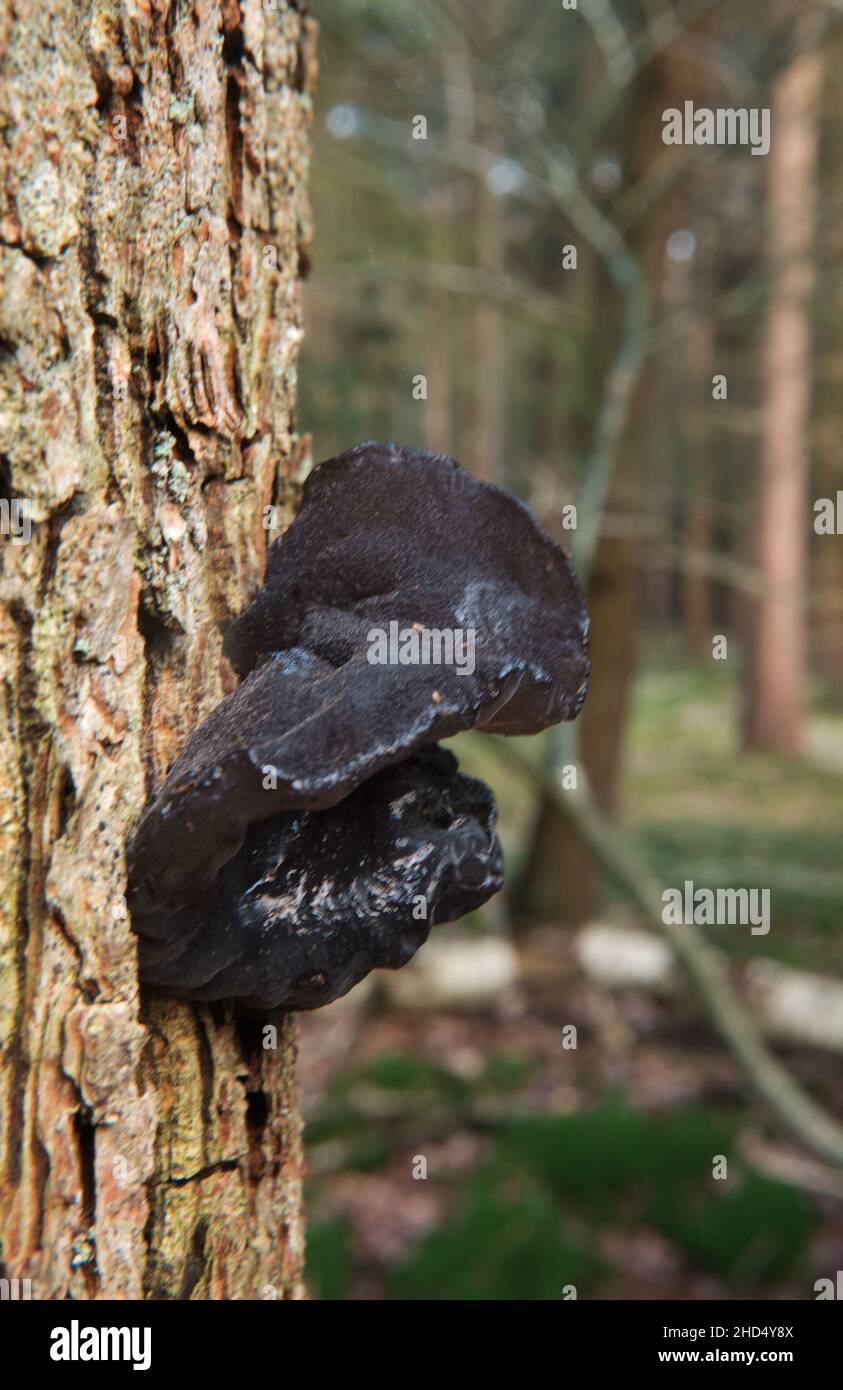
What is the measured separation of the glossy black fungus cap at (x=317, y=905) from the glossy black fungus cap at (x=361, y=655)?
2.4 inches

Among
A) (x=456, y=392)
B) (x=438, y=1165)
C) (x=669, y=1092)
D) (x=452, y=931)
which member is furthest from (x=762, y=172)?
(x=438, y=1165)

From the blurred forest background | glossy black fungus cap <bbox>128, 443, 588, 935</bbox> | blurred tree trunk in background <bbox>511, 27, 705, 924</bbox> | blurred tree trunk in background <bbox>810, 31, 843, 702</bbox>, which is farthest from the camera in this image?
blurred tree trunk in background <bbox>810, 31, 843, 702</bbox>

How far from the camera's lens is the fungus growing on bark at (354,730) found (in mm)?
1032

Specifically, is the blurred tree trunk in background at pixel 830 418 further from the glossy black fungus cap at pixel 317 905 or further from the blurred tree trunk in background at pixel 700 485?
the glossy black fungus cap at pixel 317 905

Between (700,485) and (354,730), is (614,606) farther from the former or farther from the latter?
(700,485)

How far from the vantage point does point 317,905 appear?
1.17m

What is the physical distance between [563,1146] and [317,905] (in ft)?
14.2

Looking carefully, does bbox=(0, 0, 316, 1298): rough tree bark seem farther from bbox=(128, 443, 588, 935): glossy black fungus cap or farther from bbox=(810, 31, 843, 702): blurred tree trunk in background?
bbox=(810, 31, 843, 702): blurred tree trunk in background

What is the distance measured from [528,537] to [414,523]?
130 mm

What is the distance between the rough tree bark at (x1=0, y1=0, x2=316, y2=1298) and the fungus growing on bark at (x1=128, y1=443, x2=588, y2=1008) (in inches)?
2.6

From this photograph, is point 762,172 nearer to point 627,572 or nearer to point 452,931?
point 627,572

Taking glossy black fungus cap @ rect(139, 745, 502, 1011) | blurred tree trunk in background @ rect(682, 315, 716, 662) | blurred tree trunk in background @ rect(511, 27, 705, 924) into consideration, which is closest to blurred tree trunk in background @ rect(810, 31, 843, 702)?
blurred tree trunk in background @ rect(511, 27, 705, 924)

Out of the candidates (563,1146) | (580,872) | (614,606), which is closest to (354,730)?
(563,1146)

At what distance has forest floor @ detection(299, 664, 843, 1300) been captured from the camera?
14.1 feet
